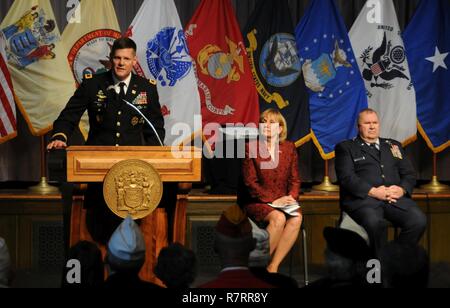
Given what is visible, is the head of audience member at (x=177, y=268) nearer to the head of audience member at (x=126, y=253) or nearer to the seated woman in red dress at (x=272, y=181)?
the head of audience member at (x=126, y=253)

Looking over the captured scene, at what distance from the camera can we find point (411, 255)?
9.17 feet

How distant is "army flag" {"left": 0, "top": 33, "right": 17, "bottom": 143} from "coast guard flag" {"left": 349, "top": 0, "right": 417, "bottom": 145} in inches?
110

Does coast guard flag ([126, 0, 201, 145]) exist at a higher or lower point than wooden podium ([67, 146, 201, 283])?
higher

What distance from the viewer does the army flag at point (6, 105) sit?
6551mm

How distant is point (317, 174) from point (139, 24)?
205cm

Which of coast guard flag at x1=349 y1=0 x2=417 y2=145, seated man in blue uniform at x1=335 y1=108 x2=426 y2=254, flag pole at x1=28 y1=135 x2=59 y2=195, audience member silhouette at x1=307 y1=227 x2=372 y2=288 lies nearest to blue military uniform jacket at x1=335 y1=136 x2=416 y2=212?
seated man in blue uniform at x1=335 y1=108 x2=426 y2=254

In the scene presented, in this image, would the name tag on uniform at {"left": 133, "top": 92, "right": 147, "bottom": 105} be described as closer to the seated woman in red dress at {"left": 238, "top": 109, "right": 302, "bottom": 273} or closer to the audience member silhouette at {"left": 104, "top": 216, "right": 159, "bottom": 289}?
the seated woman in red dress at {"left": 238, "top": 109, "right": 302, "bottom": 273}

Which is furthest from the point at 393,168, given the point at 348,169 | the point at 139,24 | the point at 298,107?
the point at 139,24

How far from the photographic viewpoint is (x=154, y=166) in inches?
175

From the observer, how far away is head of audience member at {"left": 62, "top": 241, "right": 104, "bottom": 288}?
3.04 m

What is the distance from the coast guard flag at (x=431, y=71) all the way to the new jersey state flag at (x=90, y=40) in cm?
245

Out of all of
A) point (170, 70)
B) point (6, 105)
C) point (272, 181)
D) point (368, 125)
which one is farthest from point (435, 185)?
point (6, 105)

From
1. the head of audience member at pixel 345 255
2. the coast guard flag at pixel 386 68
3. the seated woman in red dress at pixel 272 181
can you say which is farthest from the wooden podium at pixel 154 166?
the coast guard flag at pixel 386 68
